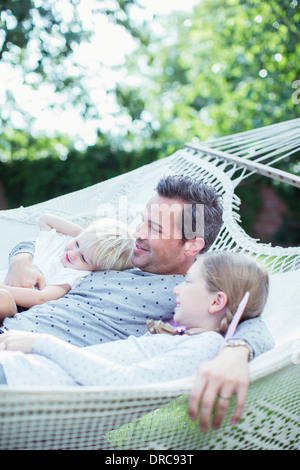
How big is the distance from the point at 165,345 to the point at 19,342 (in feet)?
1.15

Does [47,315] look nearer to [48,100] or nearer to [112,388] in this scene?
[112,388]

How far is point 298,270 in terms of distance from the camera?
180 cm

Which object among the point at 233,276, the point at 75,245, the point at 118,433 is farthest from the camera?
the point at 75,245

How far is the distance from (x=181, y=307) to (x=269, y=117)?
4.82 metres

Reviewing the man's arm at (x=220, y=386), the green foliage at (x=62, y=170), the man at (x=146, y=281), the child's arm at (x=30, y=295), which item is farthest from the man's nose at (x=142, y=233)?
the green foliage at (x=62, y=170)

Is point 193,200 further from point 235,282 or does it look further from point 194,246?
point 235,282

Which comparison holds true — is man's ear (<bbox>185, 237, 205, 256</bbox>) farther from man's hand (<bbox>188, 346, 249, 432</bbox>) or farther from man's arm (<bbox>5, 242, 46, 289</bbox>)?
man's hand (<bbox>188, 346, 249, 432</bbox>)

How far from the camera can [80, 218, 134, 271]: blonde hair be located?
173cm

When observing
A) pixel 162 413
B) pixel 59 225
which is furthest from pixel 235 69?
pixel 162 413

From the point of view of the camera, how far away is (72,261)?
179 centimetres

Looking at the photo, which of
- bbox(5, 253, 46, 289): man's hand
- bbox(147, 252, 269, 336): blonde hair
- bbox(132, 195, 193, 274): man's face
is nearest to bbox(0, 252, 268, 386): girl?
bbox(147, 252, 269, 336): blonde hair

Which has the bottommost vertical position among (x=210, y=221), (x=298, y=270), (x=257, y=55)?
(x=298, y=270)

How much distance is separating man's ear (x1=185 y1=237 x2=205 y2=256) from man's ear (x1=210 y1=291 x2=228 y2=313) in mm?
441

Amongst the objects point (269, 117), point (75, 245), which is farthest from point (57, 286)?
point (269, 117)
